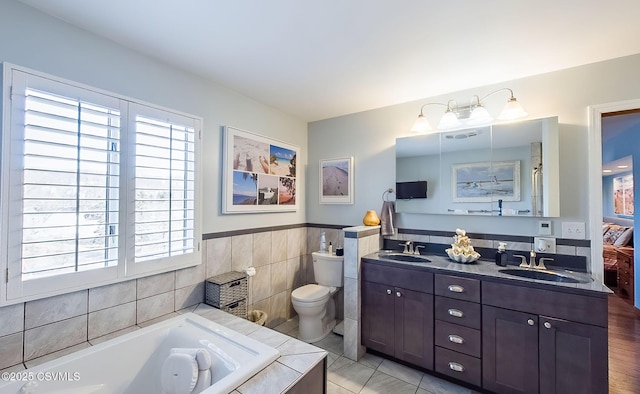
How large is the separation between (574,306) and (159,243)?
8.88 ft

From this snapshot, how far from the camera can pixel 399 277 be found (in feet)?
7.10

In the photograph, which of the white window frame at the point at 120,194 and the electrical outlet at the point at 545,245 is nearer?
the white window frame at the point at 120,194

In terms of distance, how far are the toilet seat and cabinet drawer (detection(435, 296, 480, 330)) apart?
1.05 m

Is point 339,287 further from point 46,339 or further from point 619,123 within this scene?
point 619,123

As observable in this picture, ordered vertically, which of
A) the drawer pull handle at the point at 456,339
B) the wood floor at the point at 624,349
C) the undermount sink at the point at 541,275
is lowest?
the wood floor at the point at 624,349

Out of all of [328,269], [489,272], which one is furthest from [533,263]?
[328,269]

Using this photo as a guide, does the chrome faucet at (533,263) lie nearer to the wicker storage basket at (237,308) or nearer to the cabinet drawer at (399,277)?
the cabinet drawer at (399,277)

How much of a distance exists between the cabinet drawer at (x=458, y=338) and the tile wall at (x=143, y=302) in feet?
4.07

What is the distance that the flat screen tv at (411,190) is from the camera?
2543 mm

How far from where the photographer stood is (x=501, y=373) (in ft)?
5.79

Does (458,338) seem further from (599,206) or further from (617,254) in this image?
(617,254)

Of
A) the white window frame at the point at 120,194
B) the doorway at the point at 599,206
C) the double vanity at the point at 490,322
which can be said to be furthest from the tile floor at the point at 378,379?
the white window frame at the point at 120,194

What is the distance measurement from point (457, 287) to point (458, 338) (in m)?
0.37

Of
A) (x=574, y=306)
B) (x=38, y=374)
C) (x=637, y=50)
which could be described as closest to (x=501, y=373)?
(x=574, y=306)
